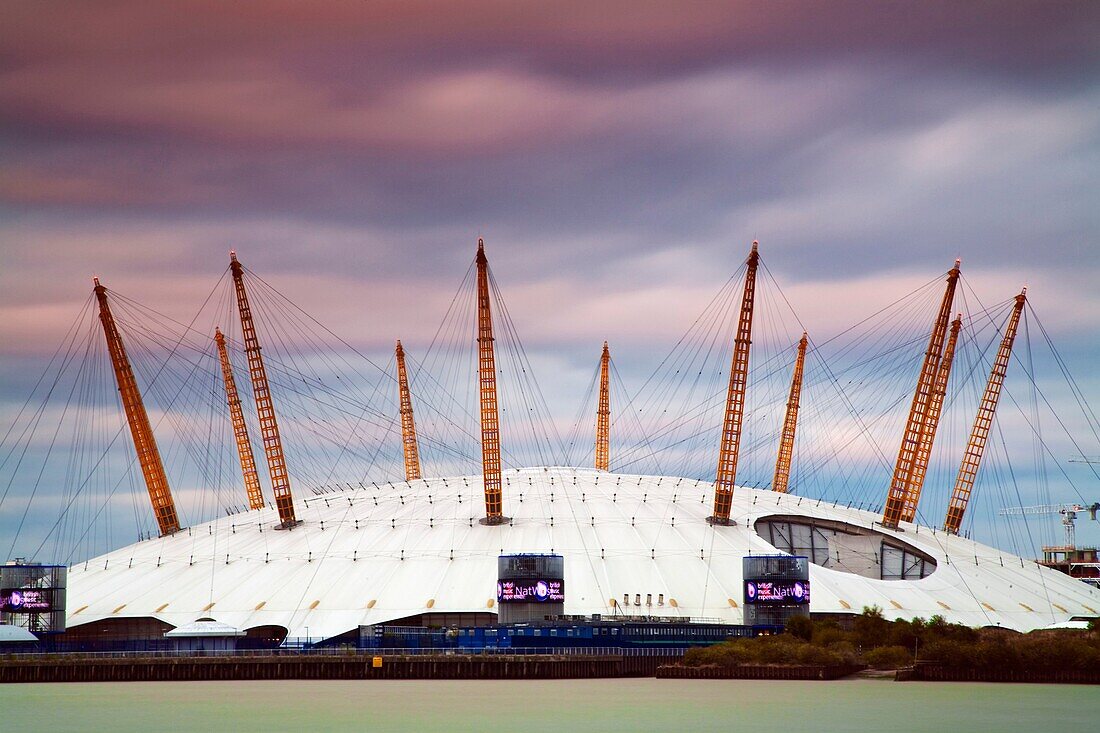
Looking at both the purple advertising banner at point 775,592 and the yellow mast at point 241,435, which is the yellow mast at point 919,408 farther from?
the yellow mast at point 241,435

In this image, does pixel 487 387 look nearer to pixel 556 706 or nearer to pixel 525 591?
pixel 525 591

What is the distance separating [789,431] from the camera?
179125 millimetres

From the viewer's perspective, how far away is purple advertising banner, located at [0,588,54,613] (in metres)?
132

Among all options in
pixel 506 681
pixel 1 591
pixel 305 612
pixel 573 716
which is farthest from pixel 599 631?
pixel 1 591

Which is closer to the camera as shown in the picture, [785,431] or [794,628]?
[794,628]

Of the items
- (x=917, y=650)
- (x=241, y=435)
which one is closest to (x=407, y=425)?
(x=241, y=435)

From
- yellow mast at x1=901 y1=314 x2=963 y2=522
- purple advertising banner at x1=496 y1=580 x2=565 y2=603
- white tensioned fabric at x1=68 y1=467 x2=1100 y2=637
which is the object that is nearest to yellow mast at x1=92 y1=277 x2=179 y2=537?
white tensioned fabric at x1=68 y1=467 x2=1100 y2=637

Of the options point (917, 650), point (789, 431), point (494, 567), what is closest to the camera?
point (917, 650)

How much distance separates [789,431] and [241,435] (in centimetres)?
6152

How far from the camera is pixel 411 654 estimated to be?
4791 inches

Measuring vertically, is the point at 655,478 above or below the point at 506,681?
above

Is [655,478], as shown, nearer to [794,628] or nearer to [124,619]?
[794,628]

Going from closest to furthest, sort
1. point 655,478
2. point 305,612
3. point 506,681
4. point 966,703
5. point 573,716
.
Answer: point 573,716 < point 966,703 < point 506,681 < point 305,612 < point 655,478

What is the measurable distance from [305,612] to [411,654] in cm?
1124
